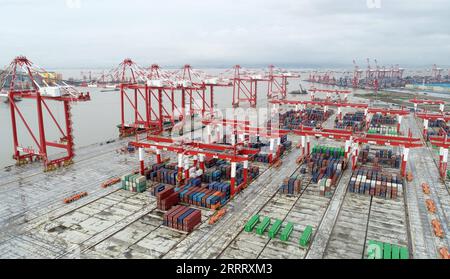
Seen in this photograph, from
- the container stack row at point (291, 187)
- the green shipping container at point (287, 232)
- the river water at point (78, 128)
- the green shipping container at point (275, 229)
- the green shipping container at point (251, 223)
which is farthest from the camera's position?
the river water at point (78, 128)

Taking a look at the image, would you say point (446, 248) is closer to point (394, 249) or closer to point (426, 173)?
point (394, 249)

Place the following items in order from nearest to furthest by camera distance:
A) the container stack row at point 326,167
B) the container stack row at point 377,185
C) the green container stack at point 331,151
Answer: the container stack row at point 377,185 < the container stack row at point 326,167 < the green container stack at point 331,151

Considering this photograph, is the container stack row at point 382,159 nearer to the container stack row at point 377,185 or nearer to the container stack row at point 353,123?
the container stack row at point 377,185

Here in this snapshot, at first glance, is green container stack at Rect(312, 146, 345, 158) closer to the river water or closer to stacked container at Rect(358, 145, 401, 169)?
stacked container at Rect(358, 145, 401, 169)

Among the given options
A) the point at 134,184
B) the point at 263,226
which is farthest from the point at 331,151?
the point at 134,184

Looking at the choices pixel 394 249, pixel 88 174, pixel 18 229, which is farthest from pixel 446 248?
pixel 88 174

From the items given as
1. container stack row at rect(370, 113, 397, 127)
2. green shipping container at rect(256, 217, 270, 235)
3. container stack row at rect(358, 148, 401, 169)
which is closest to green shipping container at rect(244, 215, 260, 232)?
green shipping container at rect(256, 217, 270, 235)

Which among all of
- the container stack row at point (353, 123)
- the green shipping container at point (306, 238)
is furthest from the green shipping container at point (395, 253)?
the container stack row at point (353, 123)
